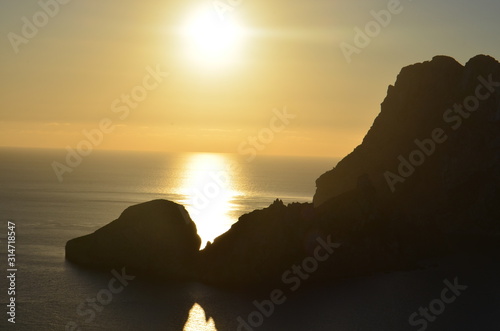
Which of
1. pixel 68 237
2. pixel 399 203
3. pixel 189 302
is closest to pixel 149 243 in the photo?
pixel 189 302

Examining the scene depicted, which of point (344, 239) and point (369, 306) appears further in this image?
point (344, 239)

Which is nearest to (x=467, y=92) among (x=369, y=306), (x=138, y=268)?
(x=369, y=306)

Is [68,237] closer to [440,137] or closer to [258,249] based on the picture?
[258,249]

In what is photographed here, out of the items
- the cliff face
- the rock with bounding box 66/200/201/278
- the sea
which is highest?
the cliff face

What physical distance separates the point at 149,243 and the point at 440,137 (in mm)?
39572

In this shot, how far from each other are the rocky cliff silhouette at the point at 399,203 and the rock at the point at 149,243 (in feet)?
1.30

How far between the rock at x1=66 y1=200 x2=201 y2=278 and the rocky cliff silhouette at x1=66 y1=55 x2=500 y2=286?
395 millimetres

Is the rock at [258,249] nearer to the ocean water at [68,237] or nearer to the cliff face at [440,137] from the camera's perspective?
the ocean water at [68,237]

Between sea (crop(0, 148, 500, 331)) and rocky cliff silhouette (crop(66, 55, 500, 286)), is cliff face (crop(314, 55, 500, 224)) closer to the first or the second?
rocky cliff silhouette (crop(66, 55, 500, 286))

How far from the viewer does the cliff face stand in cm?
7844

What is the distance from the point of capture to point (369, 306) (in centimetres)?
5119

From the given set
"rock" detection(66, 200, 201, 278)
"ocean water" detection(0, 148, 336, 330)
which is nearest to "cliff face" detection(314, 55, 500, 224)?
"rock" detection(66, 200, 201, 278)

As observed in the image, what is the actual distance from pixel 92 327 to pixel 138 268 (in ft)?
52.6

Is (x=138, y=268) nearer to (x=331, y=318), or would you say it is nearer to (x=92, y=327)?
(x=92, y=327)
